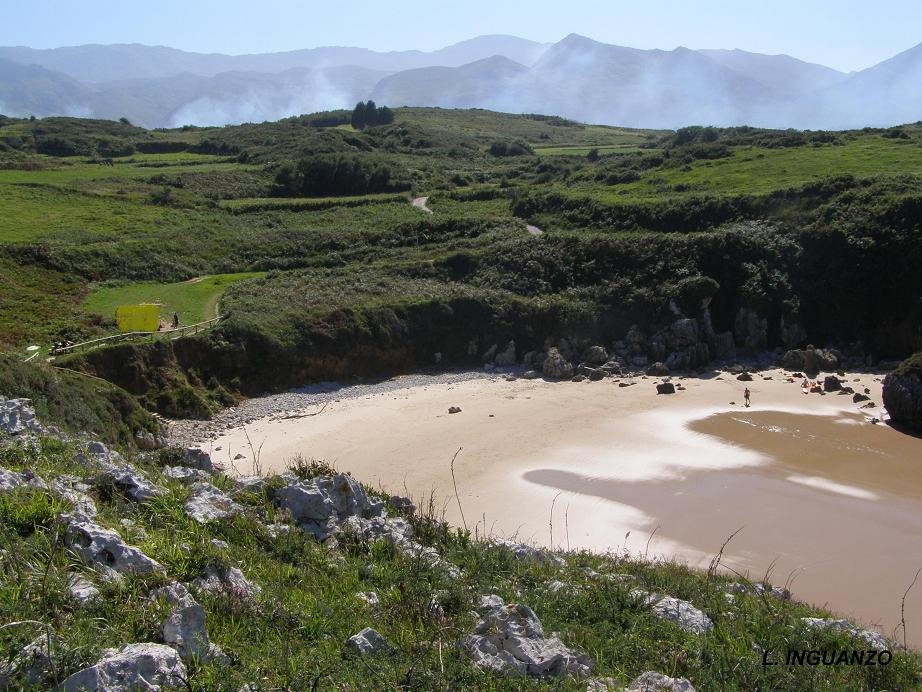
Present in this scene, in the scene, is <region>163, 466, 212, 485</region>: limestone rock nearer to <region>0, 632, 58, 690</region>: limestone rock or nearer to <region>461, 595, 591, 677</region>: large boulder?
<region>0, 632, 58, 690</region>: limestone rock

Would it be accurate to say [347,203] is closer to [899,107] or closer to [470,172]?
[470,172]

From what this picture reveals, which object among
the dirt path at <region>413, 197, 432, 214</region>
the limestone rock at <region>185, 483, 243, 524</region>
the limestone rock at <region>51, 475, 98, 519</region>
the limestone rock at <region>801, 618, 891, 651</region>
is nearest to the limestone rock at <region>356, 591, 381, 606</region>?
the limestone rock at <region>185, 483, 243, 524</region>

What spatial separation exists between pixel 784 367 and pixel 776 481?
15303 millimetres

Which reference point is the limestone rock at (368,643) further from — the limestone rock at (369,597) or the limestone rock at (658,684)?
the limestone rock at (658,684)

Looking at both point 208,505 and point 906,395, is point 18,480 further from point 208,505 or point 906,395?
point 906,395

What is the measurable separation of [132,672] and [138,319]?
29.1 meters

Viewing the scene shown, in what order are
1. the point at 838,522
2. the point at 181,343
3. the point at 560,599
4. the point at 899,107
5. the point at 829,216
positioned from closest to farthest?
1. the point at 560,599
2. the point at 838,522
3. the point at 181,343
4. the point at 829,216
5. the point at 899,107

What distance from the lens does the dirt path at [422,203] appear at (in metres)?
62.7

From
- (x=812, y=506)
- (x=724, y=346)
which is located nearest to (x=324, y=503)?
(x=812, y=506)

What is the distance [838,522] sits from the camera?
20.7m

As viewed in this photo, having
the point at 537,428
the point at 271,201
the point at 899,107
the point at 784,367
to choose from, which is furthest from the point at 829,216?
the point at 899,107

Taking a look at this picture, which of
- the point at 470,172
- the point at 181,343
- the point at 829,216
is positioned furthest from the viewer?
the point at 470,172

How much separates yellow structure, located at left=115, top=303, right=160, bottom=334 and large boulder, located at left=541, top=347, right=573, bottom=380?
719 inches

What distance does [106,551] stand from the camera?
8.56 m
